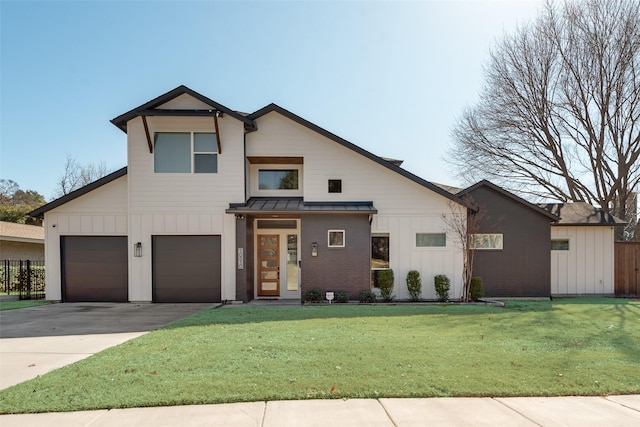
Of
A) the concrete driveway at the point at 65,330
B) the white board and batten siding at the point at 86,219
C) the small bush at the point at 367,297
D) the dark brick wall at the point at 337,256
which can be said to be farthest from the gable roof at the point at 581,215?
the white board and batten siding at the point at 86,219

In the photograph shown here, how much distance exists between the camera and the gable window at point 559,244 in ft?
53.8

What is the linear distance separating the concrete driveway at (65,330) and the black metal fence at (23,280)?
150 inches

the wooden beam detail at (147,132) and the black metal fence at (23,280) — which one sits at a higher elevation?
the wooden beam detail at (147,132)

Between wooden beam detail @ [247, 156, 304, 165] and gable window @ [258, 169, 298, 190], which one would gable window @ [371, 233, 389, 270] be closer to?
gable window @ [258, 169, 298, 190]

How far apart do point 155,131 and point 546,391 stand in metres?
13.4

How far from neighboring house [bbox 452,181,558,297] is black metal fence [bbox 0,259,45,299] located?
17.4 meters

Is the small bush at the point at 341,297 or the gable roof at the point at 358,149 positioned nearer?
the small bush at the point at 341,297

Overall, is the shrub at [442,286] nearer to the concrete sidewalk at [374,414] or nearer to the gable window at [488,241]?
the gable window at [488,241]

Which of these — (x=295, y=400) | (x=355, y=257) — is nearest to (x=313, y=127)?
(x=355, y=257)

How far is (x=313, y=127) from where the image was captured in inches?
570

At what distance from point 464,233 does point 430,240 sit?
116 cm

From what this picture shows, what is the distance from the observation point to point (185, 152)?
46.8 feet

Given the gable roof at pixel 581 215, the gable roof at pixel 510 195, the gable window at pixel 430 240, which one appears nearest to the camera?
the gable window at pixel 430 240

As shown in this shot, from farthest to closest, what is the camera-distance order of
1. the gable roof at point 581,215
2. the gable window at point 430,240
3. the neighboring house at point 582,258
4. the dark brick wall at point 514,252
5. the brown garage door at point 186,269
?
the neighboring house at point 582,258 → the gable roof at point 581,215 → the dark brick wall at point 514,252 → the gable window at point 430,240 → the brown garage door at point 186,269
